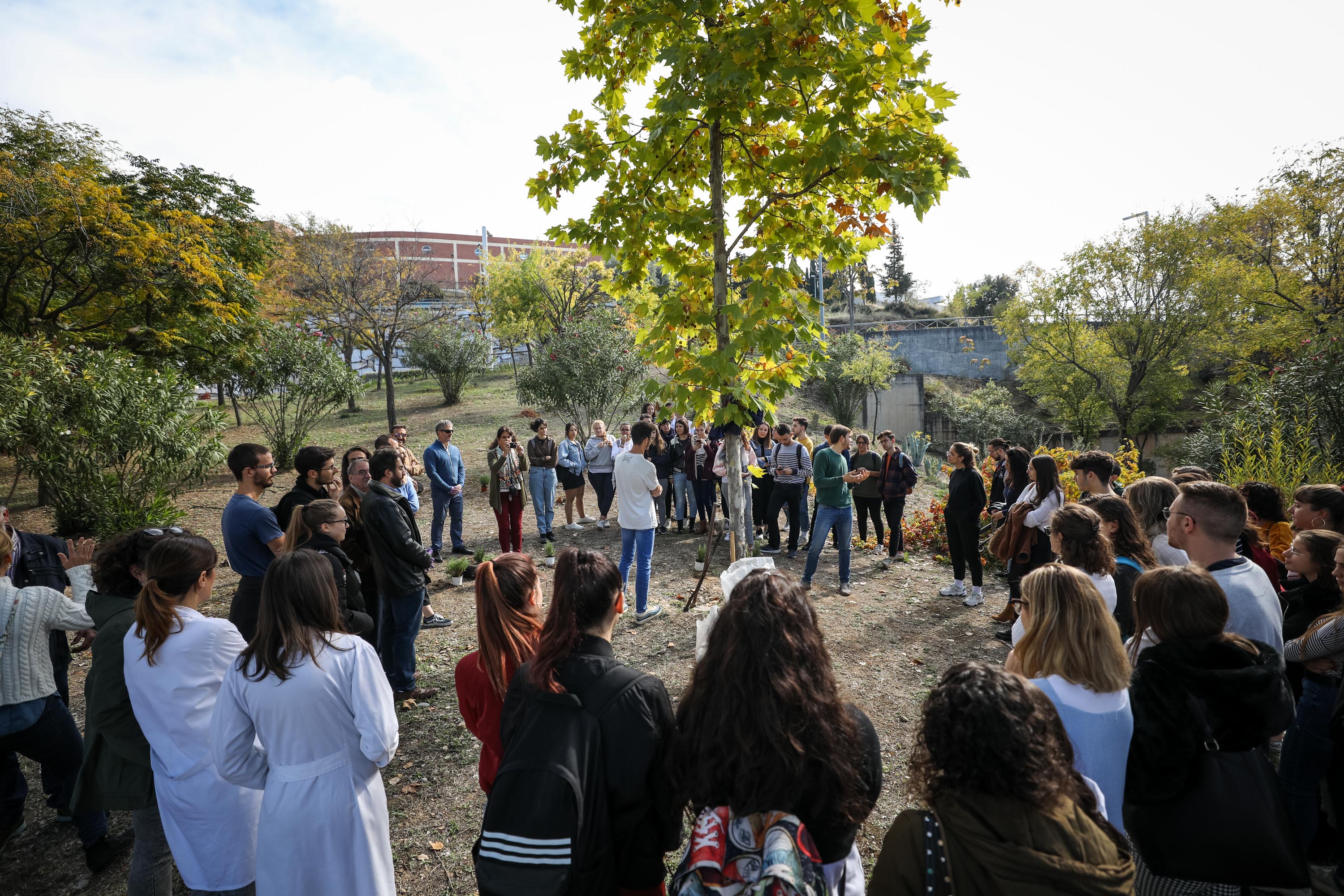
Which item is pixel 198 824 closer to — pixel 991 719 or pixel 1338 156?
pixel 991 719

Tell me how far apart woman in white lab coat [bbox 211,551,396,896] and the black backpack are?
753mm

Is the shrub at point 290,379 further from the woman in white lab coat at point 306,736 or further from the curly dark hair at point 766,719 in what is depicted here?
the curly dark hair at point 766,719

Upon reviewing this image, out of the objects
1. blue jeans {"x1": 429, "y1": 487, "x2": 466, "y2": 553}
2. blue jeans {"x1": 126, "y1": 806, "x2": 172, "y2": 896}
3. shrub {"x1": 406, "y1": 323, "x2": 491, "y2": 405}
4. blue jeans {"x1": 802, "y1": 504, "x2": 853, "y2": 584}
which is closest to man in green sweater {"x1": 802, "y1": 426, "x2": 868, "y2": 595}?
blue jeans {"x1": 802, "y1": 504, "x2": 853, "y2": 584}

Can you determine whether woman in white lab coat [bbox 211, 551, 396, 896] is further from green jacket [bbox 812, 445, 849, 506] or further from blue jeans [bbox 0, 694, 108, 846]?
green jacket [bbox 812, 445, 849, 506]

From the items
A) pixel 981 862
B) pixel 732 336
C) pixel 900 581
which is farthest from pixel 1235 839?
pixel 900 581

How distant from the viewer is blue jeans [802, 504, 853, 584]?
736cm

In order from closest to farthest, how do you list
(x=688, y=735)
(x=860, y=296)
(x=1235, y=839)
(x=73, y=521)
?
1. (x=688, y=735)
2. (x=1235, y=839)
3. (x=73, y=521)
4. (x=860, y=296)

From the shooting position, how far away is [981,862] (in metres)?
1.56

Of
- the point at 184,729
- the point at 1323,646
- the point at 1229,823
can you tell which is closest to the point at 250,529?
the point at 184,729

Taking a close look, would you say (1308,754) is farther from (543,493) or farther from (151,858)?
(543,493)

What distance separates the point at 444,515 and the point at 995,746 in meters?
8.34

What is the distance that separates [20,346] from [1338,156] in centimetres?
3462

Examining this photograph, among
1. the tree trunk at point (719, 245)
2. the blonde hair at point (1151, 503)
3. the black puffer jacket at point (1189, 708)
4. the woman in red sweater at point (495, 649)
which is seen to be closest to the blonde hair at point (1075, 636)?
the black puffer jacket at point (1189, 708)

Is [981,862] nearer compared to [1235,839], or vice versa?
[981,862]
